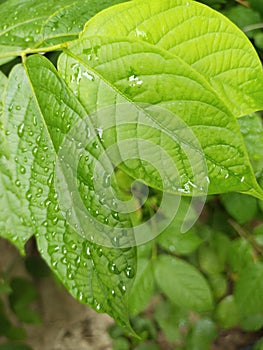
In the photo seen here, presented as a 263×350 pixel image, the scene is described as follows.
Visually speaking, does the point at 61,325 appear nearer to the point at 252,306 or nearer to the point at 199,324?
the point at 199,324

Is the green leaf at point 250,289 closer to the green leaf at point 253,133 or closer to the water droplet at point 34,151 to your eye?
the green leaf at point 253,133

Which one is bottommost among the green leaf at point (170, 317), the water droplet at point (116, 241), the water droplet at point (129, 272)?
the green leaf at point (170, 317)

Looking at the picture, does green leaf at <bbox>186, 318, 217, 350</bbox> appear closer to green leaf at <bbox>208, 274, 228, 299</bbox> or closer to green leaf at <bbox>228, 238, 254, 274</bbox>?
green leaf at <bbox>208, 274, 228, 299</bbox>

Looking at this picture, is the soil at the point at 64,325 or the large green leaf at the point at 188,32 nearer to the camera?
the large green leaf at the point at 188,32

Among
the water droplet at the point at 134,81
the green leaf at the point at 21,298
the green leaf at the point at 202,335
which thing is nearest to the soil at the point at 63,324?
the green leaf at the point at 21,298

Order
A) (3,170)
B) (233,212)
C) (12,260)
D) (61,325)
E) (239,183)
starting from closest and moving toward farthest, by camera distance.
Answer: (239,183) < (3,170) < (233,212) < (12,260) < (61,325)

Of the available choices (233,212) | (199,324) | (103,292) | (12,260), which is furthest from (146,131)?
(12,260)
